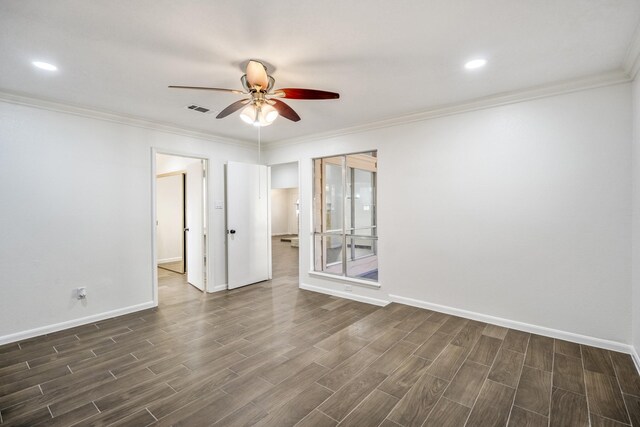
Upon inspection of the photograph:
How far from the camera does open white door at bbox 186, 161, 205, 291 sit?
5023 millimetres

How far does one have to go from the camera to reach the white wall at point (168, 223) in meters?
6.93

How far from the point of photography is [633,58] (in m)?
2.34

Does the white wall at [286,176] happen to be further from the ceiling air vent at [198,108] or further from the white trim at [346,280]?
the ceiling air vent at [198,108]

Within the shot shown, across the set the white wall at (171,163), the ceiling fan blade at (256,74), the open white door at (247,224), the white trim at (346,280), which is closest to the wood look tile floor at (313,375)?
the white trim at (346,280)

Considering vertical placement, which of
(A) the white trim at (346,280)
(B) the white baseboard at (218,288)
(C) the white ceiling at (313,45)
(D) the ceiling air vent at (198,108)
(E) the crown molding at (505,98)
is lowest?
(B) the white baseboard at (218,288)

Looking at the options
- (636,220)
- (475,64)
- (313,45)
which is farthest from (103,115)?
(636,220)

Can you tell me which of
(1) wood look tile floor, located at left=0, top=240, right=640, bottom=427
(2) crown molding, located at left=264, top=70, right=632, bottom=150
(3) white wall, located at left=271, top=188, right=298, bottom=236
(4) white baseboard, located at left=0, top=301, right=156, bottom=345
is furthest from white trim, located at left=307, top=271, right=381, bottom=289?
(3) white wall, located at left=271, top=188, right=298, bottom=236

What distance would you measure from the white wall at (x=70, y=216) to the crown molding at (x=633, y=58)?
498 cm

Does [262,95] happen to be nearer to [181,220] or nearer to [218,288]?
[218,288]

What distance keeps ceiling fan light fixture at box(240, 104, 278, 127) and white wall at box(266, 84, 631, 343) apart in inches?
77.6

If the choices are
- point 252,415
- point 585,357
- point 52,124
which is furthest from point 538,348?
point 52,124

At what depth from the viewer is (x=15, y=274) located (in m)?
3.12

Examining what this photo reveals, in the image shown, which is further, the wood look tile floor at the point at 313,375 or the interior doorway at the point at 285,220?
the interior doorway at the point at 285,220

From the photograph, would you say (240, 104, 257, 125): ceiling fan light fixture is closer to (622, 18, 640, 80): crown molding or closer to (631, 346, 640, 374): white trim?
(622, 18, 640, 80): crown molding
